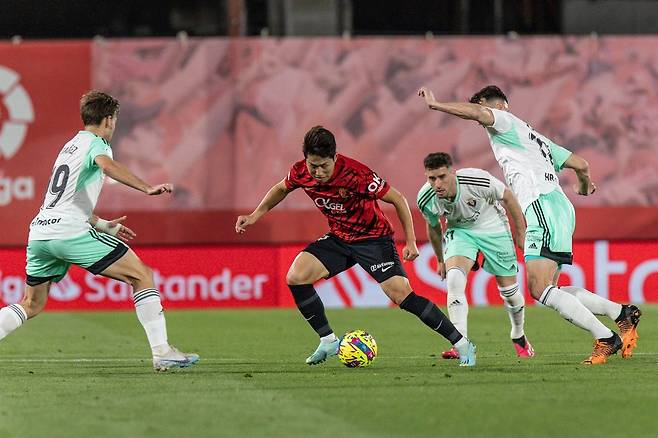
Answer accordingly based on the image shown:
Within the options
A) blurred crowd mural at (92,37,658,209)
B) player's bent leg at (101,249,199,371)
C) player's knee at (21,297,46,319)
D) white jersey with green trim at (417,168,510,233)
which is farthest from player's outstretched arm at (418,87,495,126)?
blurred crowd mural at (92,37,658,209)

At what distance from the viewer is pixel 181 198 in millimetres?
18938

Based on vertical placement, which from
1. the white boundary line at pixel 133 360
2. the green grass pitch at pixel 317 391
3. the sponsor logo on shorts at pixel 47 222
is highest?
the sponsor logo on shorts at pixel 47 222

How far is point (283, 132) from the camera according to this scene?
18953 millimetres

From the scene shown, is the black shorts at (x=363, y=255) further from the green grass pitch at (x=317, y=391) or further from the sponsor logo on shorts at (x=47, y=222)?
the sponsor logo on shorts at (x=47, y=222)

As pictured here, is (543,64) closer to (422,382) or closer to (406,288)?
(406,288)

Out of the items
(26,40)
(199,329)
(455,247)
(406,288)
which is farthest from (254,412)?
(26,40)

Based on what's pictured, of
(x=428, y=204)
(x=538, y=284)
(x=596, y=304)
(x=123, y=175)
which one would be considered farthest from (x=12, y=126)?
(x=538, y=284)

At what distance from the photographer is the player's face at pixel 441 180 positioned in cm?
1028

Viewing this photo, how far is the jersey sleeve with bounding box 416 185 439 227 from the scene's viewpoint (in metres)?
10.6

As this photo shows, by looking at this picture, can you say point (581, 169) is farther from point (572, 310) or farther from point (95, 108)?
point (95, 108)

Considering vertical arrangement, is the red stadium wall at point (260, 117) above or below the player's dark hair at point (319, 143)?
above

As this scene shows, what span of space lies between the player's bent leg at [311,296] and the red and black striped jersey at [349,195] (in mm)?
303

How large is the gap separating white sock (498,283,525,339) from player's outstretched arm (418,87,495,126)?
1915 millimetres

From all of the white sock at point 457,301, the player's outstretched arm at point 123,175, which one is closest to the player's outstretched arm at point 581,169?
the white sock at point 457,301
